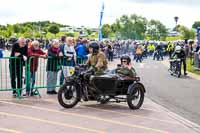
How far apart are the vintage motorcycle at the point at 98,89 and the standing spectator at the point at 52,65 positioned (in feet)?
8.11

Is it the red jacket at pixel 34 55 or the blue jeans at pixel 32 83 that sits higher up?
the red jacket at pixel 34 55

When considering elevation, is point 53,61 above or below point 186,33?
below

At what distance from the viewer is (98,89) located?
1279 cm

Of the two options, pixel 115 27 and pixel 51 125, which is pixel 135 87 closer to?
pixel 51 125

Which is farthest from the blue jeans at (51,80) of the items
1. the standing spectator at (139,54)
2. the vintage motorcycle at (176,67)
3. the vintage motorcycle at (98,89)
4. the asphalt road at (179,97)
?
the standing spectator at (139,54)

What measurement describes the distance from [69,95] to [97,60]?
53.6 inches

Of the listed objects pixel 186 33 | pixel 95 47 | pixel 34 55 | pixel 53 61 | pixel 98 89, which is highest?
pixel 186 33

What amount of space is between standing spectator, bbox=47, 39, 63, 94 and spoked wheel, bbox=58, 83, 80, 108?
2.67 m

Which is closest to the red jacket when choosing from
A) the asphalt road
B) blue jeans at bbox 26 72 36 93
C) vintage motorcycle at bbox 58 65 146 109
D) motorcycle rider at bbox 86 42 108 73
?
blue jeans at bbox 26 72 36 93

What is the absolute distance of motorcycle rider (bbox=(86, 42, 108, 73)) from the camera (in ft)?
43.1

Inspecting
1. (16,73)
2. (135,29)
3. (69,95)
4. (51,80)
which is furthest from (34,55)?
(135,29)

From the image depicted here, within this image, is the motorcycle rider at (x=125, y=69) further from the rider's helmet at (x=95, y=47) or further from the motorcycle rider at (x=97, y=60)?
the rider's helmet at (x=95, y=47)

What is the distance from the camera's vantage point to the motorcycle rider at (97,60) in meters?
13.1

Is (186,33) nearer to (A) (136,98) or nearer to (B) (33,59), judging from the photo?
(B) (33,59)
